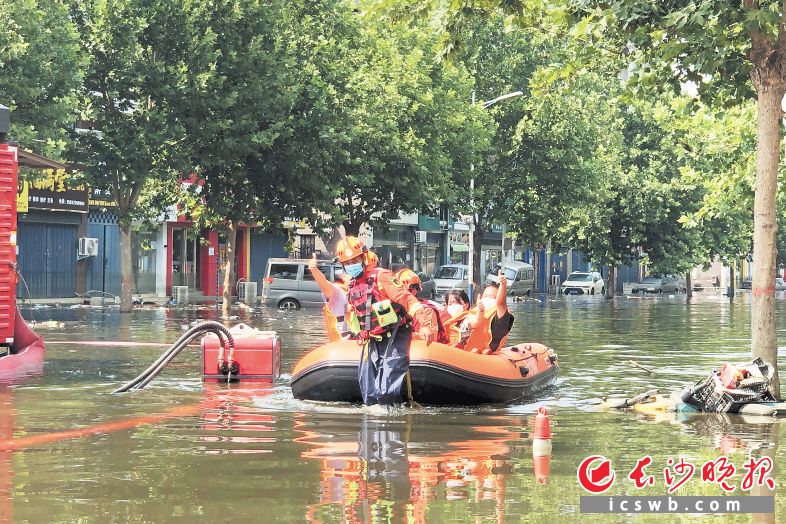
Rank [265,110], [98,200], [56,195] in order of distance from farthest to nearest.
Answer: [98,200] → [56,195] → [265,110]

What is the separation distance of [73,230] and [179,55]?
515 inches

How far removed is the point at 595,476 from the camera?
10.3 metres

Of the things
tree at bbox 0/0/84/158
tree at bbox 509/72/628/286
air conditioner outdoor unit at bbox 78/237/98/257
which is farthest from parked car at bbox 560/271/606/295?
tree at bbox 0/0/84/158

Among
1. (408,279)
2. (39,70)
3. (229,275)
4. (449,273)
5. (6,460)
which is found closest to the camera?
(6,460)

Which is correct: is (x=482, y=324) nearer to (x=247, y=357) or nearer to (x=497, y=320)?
(x=497, y=320)

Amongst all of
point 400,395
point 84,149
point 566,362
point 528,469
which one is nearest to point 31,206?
point 84,149

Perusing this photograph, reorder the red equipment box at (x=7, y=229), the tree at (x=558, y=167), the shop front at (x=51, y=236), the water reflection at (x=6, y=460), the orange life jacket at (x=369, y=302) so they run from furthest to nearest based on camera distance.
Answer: the tree at (x=558, y=167), the shop front at (x=51, y=236), the red equipment box at (x=7, y=229), the orange life jacket at (x=369, y=302), the water reflection at (x=6, y=460)

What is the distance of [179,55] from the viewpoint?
38.6 m

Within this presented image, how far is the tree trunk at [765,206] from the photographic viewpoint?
598 inches

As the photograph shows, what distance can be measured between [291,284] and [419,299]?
105ft

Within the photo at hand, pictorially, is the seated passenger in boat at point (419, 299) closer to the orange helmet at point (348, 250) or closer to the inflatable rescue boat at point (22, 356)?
the orange helmet at point (348, 250)

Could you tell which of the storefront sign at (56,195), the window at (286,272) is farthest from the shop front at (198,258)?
the window at (286,272)

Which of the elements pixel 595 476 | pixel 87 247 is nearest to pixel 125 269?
pixel 87 247

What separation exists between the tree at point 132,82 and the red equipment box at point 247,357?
19632 mm
